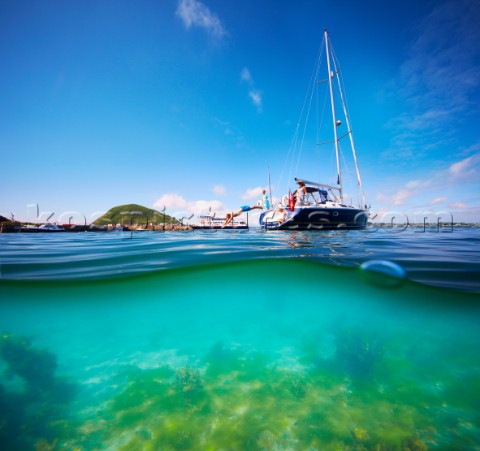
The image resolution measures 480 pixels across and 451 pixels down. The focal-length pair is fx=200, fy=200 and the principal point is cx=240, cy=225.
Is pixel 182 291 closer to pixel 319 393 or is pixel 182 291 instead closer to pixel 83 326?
pixel 83 326

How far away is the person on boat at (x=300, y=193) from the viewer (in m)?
27.8

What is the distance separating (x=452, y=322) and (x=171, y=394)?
347 inches

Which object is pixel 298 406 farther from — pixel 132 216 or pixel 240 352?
pixel 132 216

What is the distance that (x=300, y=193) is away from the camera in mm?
28328

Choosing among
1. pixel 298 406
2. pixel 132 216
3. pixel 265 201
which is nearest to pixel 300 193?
pixel 265 201

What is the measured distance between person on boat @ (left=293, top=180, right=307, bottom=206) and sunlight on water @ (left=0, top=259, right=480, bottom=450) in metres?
20.5

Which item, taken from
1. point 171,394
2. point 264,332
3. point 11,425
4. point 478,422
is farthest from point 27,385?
point 478,422

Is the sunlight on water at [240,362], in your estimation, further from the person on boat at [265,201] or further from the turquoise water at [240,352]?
the person on boat at [265,201]

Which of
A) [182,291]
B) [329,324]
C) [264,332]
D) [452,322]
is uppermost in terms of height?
[182,291]

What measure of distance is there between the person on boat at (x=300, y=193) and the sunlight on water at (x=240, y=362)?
67.2 feet

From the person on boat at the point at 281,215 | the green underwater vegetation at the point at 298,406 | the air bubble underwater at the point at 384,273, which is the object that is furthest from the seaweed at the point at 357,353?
the person on boat at the point at 281,215

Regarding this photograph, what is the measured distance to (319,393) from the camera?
397cm

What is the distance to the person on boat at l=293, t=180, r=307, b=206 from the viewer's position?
27.8 meters

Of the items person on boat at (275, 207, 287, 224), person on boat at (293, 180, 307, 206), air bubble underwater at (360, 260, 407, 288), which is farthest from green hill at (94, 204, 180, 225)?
air bubble underwater at (360, 260, 407, 288)
